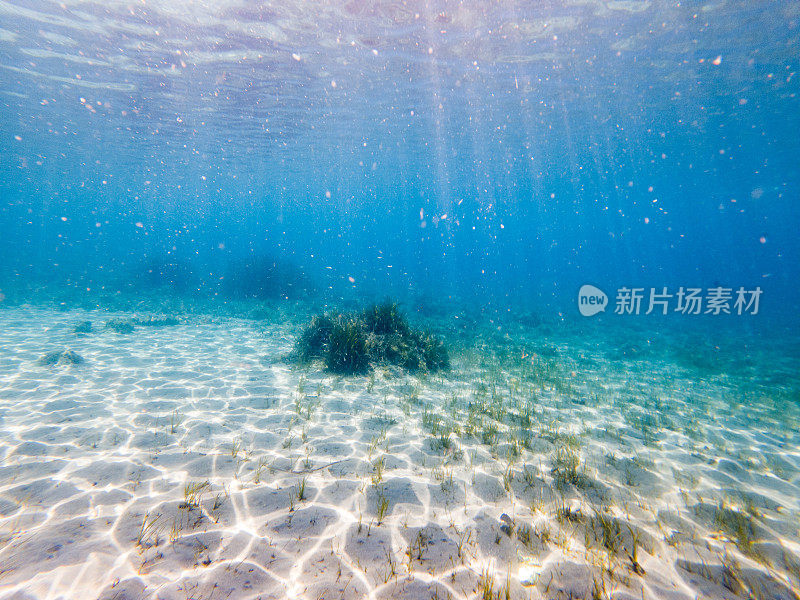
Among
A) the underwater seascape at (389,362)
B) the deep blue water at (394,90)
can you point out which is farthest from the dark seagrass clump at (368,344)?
the deep blue water at (394,90)

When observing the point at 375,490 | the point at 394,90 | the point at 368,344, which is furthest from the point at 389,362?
the point at 394,90

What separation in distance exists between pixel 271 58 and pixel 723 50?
828 inches

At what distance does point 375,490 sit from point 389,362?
5.42m

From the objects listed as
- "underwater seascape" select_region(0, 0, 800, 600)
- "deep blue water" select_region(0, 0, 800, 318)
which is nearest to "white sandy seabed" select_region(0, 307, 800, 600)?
"underwater seascape" select_region(0, 0, 800, 600)

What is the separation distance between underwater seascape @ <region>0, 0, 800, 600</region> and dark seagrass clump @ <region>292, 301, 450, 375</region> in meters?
0.10

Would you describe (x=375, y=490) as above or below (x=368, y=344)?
below

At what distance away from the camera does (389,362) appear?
9758mm

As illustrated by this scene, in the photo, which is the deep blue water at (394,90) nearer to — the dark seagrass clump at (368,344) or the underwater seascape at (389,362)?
the underwater seascape at (389,362)

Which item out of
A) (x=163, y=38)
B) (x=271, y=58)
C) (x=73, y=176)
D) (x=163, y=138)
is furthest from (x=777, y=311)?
(x=73, y=176)

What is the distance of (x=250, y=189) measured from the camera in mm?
59875

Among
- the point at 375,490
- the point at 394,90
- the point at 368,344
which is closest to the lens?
the point at 375,490

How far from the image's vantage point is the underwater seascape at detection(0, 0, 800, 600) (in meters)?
3.43

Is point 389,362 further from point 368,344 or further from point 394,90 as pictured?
point 394,90

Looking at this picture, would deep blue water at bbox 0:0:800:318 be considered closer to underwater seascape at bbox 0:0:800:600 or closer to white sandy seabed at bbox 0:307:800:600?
underwater seascape at bbox 0:0:800:600
